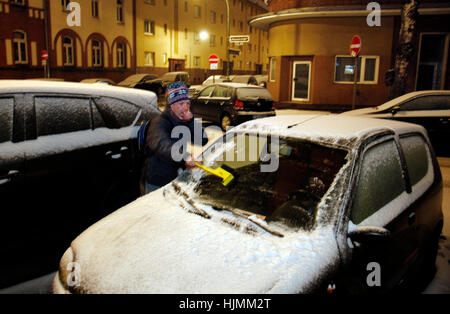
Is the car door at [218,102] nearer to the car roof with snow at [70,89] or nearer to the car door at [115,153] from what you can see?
the car roof with snow at [70,89]

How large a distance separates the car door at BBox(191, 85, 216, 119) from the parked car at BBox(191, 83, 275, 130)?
3.7 inches

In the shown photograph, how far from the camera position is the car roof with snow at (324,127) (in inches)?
106

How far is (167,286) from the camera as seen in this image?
180 centimetres

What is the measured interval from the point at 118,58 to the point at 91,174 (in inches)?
1203

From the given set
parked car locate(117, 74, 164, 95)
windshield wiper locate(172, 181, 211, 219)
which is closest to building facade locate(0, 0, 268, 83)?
parked car locate(117, 74, 164, 95)

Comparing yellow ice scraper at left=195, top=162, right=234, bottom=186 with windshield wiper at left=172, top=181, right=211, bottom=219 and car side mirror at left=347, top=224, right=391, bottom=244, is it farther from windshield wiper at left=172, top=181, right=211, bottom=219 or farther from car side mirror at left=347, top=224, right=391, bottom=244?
car side mirror at left=347, top=224, right=391, bottom=244

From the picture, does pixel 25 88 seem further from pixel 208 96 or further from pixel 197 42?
pixel 197 42

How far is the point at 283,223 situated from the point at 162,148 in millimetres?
1512

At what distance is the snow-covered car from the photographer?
191 cm

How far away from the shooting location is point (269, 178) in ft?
10.6

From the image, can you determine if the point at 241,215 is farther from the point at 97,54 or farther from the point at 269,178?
the point at 97,54

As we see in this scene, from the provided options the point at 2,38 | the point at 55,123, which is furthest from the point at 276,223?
the point at 2,38

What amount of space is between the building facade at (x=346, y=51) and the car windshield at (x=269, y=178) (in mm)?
16317

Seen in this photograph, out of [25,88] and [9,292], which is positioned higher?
[25,88]
